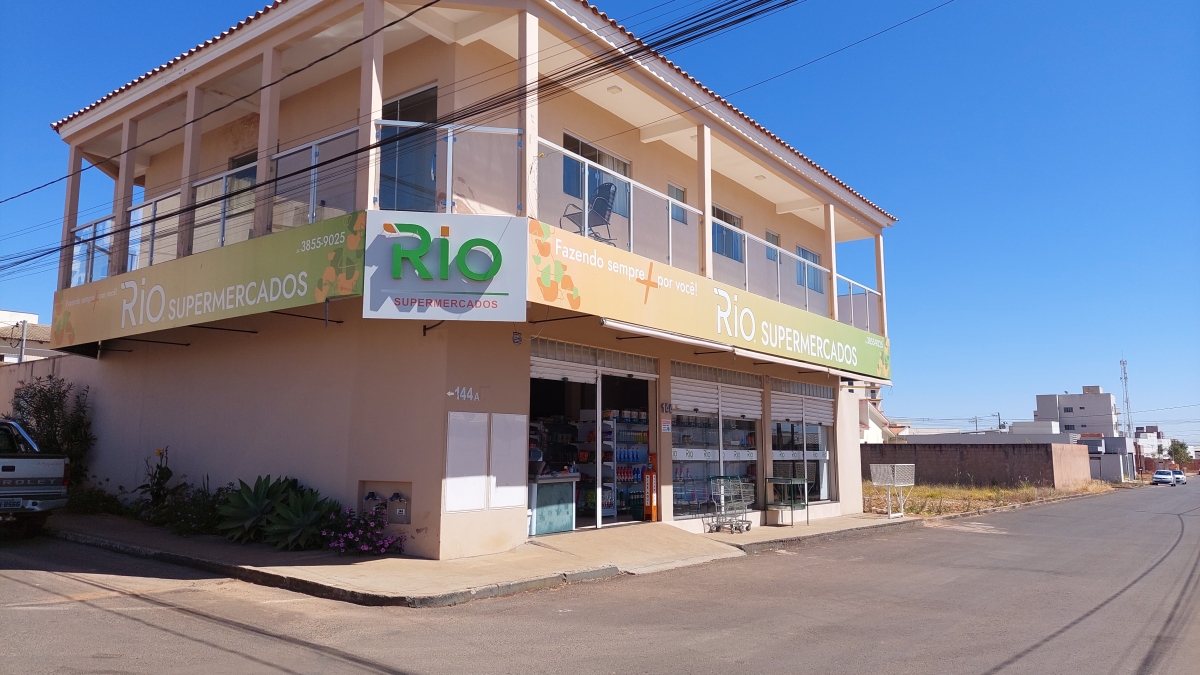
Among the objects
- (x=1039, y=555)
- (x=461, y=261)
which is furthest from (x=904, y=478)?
(x=461, y=261)

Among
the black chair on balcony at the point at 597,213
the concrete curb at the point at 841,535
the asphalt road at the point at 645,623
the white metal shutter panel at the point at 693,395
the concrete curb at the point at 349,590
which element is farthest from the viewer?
the white metal shutter panel at the point at 693,395

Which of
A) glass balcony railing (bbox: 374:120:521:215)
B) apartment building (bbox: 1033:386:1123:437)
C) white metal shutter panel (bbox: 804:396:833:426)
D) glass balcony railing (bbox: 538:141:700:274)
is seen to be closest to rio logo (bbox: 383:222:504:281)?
glass balcony railing (bbox: 374:120:521:215)

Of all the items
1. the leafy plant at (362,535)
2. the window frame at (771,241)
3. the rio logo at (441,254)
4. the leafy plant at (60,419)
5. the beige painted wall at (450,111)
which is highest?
the beige painted wall at (450,111)

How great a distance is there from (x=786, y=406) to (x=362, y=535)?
36.2ft

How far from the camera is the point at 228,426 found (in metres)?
13.2

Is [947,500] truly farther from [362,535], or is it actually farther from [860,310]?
[362,535]

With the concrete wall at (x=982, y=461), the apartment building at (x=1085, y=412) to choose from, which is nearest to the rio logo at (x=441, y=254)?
the concrete wall at (x=982, y=461)

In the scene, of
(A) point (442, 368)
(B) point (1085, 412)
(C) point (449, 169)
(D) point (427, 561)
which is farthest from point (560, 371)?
(B) point (1085, 412)

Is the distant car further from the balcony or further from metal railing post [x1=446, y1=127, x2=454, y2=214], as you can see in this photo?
metal railing post [x1=446, y1=127, x2=454, y2=214]

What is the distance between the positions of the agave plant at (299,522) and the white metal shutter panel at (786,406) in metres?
10.4

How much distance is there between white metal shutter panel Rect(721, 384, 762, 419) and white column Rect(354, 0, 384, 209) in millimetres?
8793

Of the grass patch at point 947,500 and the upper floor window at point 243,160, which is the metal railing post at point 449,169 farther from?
the grass patch at point 947,500

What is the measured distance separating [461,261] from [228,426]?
5970mm

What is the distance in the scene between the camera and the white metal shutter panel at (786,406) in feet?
59.8
